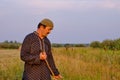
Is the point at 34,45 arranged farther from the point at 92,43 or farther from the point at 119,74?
the point at 92,43

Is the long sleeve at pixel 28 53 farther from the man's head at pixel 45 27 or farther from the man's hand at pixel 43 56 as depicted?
the man's head at pixel 45 27

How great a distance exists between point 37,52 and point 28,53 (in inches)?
5.9

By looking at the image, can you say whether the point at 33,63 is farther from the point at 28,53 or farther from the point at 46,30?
the point at 46,30

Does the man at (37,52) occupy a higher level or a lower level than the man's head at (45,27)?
lower

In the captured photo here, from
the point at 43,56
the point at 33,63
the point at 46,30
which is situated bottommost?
the point at 33,63

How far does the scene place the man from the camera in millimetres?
6609

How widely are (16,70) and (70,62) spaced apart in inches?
113

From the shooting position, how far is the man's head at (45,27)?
6.62 meters

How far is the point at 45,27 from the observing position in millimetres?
6641

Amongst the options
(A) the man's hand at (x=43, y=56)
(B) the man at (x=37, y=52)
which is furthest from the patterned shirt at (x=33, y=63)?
(A) the man's hand at (x=43, y=56)

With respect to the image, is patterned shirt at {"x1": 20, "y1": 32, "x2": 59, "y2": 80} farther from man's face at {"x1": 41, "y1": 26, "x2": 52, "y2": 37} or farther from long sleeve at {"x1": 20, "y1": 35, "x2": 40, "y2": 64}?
man's face at {"x1": 41, "y1": 26, "x2": 52, "y2": 37}

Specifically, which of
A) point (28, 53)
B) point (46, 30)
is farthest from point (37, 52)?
point (46, 30)

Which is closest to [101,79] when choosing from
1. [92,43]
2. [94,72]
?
[94,72]

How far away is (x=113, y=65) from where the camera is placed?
53.0 feet
